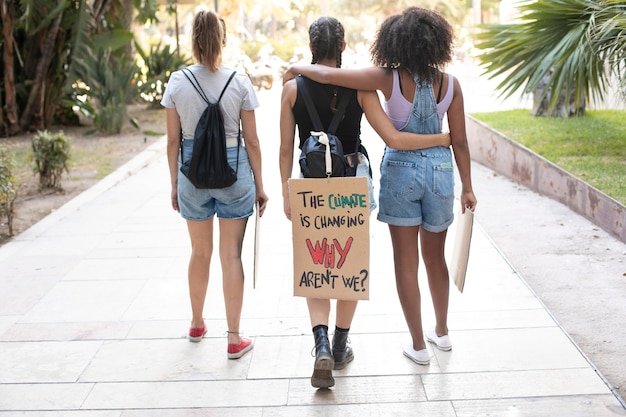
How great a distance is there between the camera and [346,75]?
3.83 meters

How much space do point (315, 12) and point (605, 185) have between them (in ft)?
159

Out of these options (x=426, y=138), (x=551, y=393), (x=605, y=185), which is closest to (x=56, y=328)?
(x=426, y=138)

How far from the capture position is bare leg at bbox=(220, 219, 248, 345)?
446 cm

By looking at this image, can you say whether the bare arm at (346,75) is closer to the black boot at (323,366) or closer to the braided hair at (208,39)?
the braided hair at (208,39)

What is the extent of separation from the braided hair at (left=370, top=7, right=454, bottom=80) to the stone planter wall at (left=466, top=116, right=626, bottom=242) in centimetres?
349

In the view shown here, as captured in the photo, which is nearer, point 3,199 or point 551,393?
point 551,393

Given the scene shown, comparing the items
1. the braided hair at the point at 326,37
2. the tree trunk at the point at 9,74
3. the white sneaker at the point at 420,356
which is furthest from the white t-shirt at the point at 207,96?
the tree trunk at the point at 9,74

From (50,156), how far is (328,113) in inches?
260

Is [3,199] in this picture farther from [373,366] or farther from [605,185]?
[605,185]

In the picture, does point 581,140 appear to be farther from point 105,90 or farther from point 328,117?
A: point 105,90

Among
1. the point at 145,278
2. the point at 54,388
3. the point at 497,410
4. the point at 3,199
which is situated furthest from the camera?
the point at 3,199

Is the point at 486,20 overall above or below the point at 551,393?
above

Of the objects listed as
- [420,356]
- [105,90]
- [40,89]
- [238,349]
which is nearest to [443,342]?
[420,356]

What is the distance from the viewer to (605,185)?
7.81m
